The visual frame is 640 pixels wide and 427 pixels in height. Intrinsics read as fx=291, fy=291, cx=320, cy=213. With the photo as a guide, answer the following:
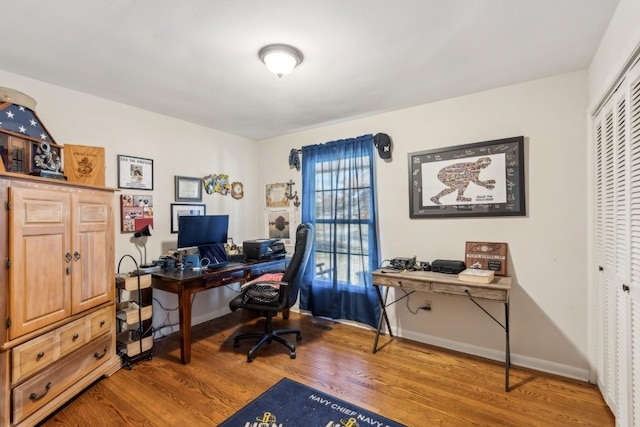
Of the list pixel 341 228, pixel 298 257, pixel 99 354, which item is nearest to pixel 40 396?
pixel 99 354

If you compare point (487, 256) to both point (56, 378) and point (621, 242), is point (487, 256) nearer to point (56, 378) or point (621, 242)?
point (621, 242)

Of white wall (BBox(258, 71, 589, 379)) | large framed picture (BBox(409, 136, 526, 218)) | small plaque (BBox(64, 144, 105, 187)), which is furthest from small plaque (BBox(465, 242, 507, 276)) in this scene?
small plaque (BBox(64, 144, 105, 187))

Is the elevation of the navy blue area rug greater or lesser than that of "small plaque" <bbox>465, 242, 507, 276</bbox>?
lesser

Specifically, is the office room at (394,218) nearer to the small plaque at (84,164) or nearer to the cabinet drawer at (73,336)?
the cabinet drawer at (73,336)

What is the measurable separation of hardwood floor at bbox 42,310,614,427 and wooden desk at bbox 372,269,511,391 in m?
0.21

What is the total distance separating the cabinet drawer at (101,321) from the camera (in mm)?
2193

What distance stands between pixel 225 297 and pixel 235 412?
2054mm

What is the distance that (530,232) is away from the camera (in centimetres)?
246

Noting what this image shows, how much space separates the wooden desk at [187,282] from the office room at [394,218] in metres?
0.05

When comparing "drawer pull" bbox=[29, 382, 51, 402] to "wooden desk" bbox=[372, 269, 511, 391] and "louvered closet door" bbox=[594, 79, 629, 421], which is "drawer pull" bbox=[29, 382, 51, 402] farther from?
"louvered closet door" bbox=[594, 79, 629, 421]

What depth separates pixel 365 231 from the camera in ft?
10.8

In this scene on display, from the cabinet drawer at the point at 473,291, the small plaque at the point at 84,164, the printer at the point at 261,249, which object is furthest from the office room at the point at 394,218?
the printer at the point at 261,249

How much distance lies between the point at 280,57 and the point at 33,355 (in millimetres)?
2420

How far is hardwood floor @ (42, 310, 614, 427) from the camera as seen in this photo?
1866 mm
